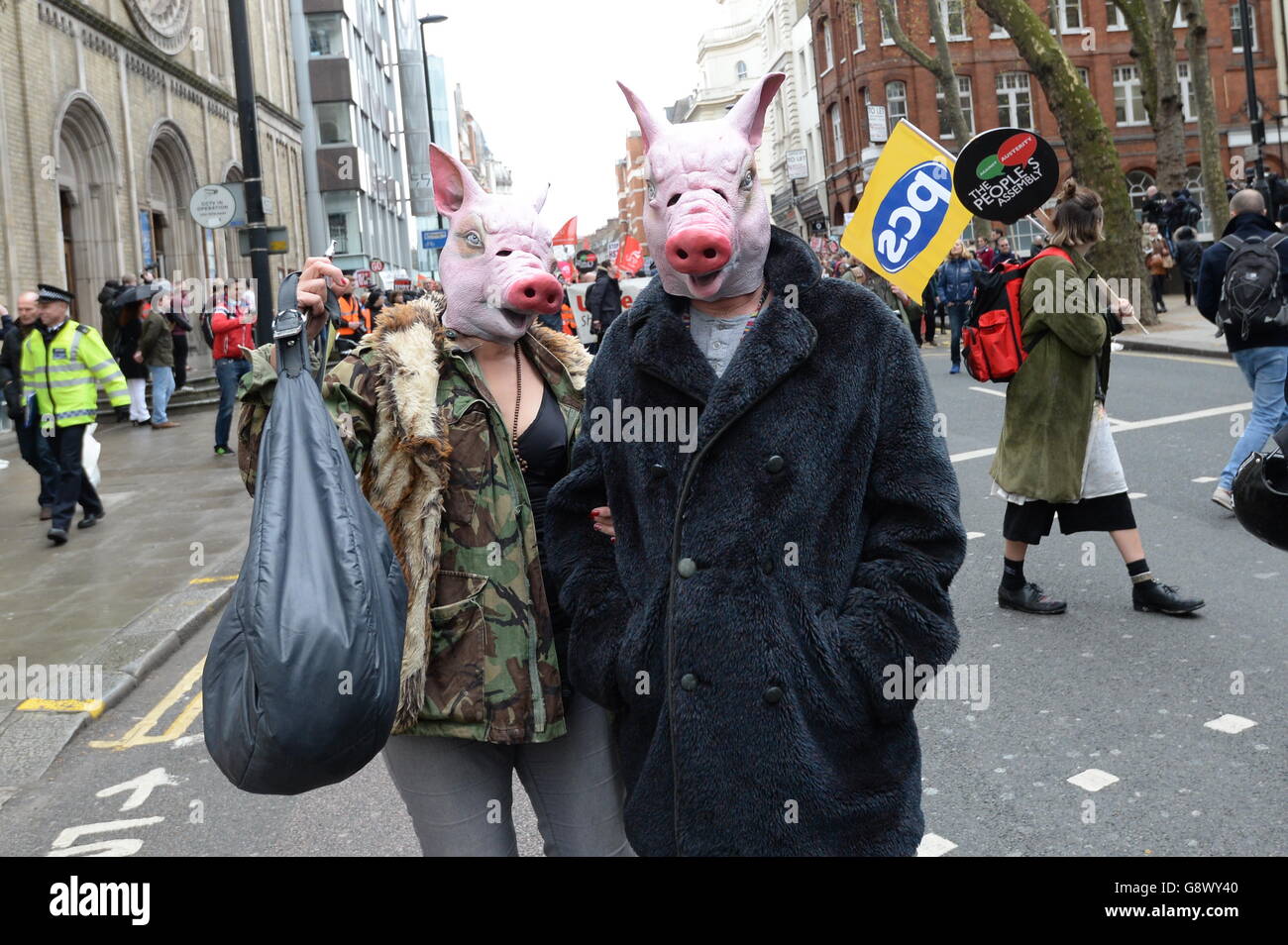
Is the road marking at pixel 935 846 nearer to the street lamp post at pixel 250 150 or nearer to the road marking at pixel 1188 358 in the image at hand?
the street lamp post at pixel 250 150

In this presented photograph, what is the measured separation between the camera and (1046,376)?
6.04 meters

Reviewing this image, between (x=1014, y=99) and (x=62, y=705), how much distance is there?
4935cm

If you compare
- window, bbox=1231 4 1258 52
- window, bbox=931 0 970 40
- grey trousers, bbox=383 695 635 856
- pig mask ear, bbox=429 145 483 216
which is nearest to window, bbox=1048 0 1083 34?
window, bbox=931 0 970 40

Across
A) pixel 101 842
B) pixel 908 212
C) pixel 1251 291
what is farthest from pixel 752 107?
pixel 1251 291

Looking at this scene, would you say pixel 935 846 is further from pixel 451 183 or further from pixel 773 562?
pixel 451 183

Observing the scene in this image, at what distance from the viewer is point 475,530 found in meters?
2.60

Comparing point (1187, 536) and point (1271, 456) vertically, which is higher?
point (1271, 456)

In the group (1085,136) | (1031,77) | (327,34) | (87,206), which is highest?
(327,34)

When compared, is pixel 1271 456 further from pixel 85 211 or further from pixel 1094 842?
pixel 85 211

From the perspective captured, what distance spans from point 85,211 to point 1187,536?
20825 mm

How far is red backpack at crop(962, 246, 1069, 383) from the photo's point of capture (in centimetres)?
605
